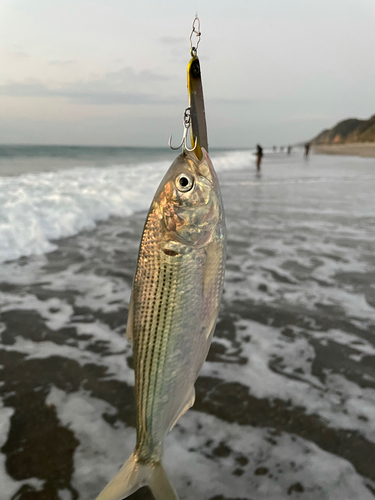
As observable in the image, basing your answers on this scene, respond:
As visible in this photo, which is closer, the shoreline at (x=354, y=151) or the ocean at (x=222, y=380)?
the ocean at (x=222, y=380)

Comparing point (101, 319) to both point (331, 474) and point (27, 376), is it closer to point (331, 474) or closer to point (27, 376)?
point (27, 376)

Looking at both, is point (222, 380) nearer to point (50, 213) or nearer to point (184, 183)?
point (184, 183)

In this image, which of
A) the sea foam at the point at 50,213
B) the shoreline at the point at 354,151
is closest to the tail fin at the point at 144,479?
the sea foam at the point at 50,213

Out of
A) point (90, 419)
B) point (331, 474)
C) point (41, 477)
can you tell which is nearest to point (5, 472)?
point (41, 477)

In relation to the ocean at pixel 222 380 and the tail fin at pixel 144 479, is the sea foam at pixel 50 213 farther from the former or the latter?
the tail fin at pixel 144 479

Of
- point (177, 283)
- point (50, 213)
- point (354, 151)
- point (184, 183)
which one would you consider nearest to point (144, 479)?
point (177, 283)

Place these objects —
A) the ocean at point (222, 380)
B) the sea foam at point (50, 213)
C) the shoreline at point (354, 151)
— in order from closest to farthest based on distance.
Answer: the ocean at point (222, 380) < the sea foam at point (50, 213) < the shoreline at point (354, 151)
